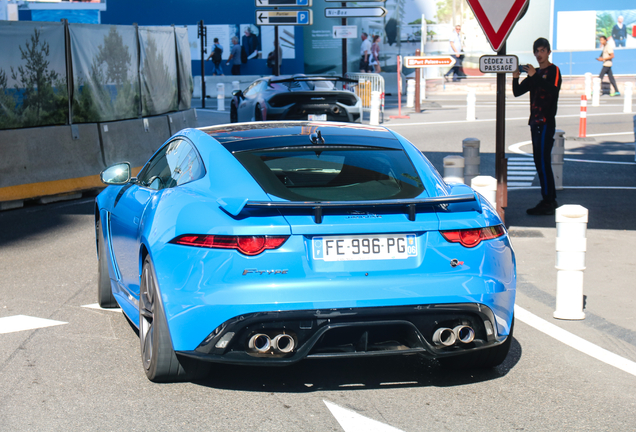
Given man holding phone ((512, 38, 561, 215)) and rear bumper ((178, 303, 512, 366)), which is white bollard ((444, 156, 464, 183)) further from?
rear bumper ((178, 303, 512, 366))

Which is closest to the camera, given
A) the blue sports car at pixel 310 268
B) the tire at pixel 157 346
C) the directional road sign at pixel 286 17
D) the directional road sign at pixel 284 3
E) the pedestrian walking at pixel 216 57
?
the blue sports car at pixel 310 268

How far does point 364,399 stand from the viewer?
446cm

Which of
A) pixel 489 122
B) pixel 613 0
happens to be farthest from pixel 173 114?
pixel 613 0

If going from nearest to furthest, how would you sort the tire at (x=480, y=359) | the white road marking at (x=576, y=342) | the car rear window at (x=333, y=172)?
the car rear window at (x=333, y=172), the tire at (x=480, y=359), the white road marking at (x=576, y=342)

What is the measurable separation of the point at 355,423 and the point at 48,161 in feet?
30.4

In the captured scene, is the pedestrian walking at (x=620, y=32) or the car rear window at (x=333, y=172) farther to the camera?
the pedestrian walking at (x=620, y=32)

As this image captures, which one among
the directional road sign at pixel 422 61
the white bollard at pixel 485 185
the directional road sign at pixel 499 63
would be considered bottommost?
the white bollard at pixel 485 185

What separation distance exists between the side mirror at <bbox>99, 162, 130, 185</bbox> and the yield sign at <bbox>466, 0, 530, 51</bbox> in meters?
4.36

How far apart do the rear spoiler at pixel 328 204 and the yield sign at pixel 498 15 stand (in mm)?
4882

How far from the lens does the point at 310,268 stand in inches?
163

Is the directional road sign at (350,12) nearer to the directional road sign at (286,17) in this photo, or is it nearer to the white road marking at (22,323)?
the directional road sign at (286,17)

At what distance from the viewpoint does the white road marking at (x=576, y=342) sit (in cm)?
510

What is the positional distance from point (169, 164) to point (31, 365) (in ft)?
4.71

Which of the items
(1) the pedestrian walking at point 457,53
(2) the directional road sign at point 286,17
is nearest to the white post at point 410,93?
(2) the directional road sign at point 286,17
